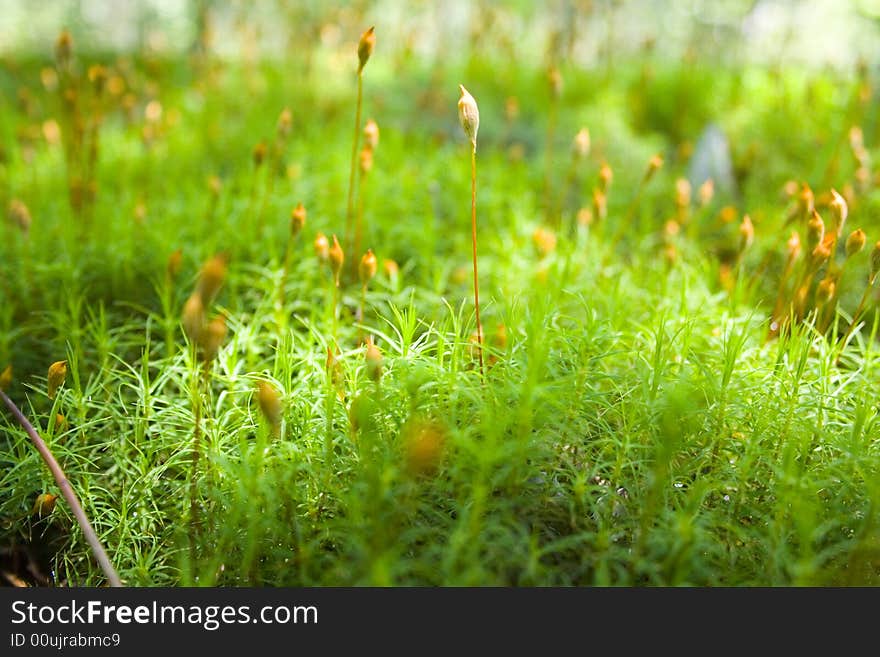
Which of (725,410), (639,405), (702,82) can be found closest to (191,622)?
(639,405)

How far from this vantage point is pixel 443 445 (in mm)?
1391

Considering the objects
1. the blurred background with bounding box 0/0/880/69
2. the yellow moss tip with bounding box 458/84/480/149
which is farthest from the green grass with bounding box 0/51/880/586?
the blurred background with bounding box 0/0/880/69

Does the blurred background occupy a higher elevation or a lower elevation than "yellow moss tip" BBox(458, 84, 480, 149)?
higher

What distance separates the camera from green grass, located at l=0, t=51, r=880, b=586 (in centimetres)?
131

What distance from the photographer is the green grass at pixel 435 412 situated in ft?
4.29

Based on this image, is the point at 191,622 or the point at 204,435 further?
the point at 204,435

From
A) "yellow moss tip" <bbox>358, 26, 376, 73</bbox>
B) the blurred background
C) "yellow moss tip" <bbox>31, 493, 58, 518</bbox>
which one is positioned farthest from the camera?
the blurred background

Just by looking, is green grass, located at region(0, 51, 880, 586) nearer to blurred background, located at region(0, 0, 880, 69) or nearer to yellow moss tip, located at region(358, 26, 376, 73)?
yellow moss tip, located at region(358, 26, 376, 73)

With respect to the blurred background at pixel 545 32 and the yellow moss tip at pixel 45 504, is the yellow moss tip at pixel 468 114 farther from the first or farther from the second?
the blurred background at pixel 545 32

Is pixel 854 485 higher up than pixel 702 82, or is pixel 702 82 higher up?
pixel 702 82

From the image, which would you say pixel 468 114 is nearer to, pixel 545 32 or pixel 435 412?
pixel 435 412

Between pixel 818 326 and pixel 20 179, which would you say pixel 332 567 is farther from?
pixel 20 179

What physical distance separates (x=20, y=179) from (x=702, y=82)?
424 centimetres

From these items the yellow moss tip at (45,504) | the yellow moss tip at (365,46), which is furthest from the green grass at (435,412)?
the yellow moss tip at (365,46)
